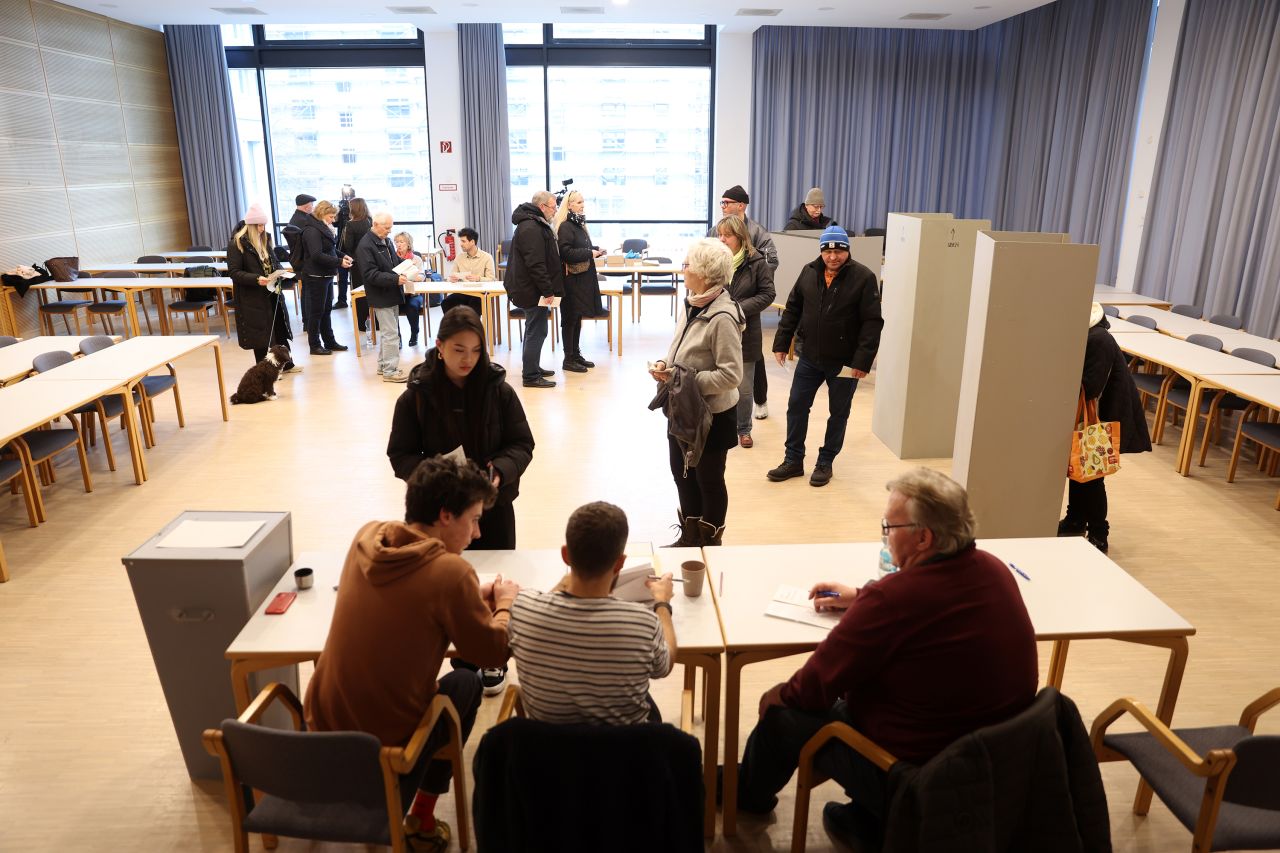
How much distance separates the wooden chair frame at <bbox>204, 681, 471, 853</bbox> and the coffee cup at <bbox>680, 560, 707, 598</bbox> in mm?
740

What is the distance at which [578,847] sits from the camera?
1.88 meters

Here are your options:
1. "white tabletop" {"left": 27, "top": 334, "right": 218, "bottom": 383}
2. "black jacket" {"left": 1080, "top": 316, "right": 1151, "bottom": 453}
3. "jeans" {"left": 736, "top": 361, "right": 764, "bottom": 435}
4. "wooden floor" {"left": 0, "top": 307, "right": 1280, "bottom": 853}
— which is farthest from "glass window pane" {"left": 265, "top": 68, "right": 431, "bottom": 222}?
"black jacket" {"left": 1080, "top": 316, "right": 1151, "bottom": 453}

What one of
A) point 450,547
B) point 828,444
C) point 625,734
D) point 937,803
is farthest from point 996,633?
point 828,444

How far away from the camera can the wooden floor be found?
2.69m

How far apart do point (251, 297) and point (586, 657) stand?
6.08m

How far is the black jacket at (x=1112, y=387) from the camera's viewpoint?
391 centimetres

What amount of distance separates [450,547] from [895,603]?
1.11 metres

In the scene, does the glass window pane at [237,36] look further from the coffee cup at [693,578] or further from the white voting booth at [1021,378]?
the coffee cup at [693,578]

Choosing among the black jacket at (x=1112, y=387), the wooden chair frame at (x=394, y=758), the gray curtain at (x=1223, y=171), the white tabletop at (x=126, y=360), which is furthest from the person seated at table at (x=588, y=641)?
the gray curtain at (x=1223, y=171)

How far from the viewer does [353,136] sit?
11984mm

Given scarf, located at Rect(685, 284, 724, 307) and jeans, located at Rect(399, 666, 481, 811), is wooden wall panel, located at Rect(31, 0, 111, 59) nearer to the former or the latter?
scarf, located at Rect(685, 284, 724, 307)

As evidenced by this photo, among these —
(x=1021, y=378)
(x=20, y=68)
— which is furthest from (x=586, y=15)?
(x=1021, y=378)

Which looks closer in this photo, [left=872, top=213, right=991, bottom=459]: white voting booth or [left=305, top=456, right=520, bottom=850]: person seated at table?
[left=305, top=456, right=520, bottom=850]: person seated at table

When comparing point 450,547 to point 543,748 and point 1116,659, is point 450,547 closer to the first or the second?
point 543,748
